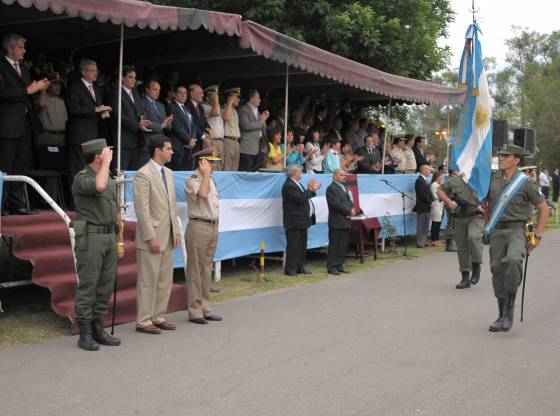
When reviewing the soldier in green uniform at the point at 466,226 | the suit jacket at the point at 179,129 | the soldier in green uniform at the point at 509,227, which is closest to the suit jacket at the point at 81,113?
the suit jacket at the point at 179,129

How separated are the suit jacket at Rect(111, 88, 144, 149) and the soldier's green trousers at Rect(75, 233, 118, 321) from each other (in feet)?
10.4

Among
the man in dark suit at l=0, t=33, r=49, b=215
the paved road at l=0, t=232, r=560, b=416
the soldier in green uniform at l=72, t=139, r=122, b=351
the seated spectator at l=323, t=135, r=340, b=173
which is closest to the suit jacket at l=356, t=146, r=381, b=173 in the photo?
the seated spectator at l=323, t=135, r=340, b=173

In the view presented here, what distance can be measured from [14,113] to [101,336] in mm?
3063

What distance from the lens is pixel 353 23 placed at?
18438 mm

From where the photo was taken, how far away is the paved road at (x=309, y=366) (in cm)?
534

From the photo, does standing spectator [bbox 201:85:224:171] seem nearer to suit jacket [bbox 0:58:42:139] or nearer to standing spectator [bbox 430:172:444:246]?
suit jacket [bbox 0:58:42:139]

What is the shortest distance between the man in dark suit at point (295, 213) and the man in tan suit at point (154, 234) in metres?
4.24

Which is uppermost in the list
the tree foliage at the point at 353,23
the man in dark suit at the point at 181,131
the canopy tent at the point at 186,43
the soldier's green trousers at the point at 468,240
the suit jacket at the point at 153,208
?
the tree foliage at the point at 353,23

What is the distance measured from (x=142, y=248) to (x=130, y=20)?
2887 millimetres

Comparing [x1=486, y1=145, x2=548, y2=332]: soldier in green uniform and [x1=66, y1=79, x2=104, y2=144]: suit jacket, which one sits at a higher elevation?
[x1=66, y1=79, x2=104, y2=144]: suit jacket

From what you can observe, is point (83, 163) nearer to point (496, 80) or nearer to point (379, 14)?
point (379, 14)

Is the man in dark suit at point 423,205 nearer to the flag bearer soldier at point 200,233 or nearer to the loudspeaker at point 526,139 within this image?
the loudspeaker at point 526,139

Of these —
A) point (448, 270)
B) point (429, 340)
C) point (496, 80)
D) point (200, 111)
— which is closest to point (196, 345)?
point (429, 340)

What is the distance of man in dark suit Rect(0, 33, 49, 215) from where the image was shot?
838cm
